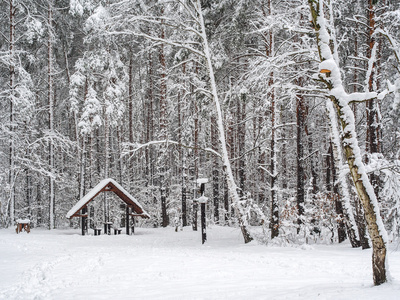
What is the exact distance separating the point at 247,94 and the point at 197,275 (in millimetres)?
7698

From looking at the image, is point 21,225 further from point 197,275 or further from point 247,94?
point 197,275

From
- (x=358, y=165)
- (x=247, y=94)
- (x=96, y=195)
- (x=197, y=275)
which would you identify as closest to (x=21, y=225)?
(x=96, y=195)

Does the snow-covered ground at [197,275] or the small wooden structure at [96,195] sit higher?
the small wooden structure at [96,195]

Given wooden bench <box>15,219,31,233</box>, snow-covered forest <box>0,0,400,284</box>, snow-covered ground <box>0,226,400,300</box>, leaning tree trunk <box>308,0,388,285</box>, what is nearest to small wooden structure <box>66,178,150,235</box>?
wooden bench <box>15,219,31,233</box>

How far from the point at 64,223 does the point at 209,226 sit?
59.0ft

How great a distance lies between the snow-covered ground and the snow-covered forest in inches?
41.6

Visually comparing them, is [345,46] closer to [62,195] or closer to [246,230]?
[246,230]

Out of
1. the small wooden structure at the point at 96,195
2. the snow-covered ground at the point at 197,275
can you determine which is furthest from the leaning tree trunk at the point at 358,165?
the small wooden structure at the point at 96,195

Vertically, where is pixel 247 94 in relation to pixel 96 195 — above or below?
above

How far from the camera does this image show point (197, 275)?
21.5 feet

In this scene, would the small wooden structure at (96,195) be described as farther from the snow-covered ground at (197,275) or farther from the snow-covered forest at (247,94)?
the snow-covered ground at (197,275)

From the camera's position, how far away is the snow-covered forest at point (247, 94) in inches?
287

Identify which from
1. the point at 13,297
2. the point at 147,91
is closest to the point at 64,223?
the point at 147,91

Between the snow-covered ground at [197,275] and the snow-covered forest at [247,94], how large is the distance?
1.06 m
